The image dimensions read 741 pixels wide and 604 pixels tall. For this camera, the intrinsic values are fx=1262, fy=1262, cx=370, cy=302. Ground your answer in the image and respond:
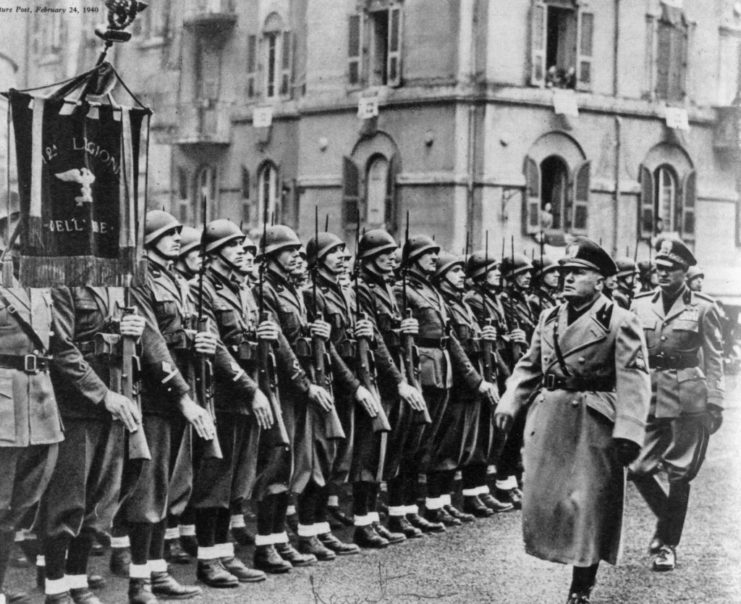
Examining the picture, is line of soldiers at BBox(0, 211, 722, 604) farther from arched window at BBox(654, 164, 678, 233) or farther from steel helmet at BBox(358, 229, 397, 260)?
arched window at BBox(654, 164, 678, 233)

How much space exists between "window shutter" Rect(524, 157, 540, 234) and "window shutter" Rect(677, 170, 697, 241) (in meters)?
Answer: 4.59

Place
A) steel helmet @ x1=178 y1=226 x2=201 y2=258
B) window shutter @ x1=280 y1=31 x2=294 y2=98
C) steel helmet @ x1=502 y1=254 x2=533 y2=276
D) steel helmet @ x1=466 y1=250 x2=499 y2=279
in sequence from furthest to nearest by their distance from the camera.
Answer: window shutter @ x1=280 y1=31 x2=294 y2=98 → steel helmet @ x1=502 y1=254 x2=533 y2=276 → steel helmet @ x1=466 y1=250 x2=499 y2=279 → steel helmet @ x1=178 y1=226 x2=201 y2=258

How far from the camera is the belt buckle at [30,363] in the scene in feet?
21.9

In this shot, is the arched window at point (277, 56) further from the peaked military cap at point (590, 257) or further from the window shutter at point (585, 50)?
the peaked military cap at point (590, 257)

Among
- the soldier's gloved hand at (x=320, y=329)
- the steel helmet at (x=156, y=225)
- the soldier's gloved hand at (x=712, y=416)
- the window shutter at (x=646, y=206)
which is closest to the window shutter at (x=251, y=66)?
the window shutter at (x=646, y=206)

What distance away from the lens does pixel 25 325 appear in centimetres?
669

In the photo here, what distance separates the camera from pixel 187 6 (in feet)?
108

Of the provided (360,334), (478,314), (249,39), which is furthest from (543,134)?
(360,334)

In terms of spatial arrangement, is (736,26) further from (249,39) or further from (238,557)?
(238,557)

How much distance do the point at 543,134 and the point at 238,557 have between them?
20691mm

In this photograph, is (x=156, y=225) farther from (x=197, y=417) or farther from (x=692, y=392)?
(x=692, y=392)

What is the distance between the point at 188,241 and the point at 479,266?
12.1 ft

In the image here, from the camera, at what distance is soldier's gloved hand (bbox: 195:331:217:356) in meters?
7.66

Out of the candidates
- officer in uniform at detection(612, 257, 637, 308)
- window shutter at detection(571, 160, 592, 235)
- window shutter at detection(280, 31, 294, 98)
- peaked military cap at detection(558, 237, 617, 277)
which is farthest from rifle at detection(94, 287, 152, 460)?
window shutter at detection(280, 31, 294, 98)
